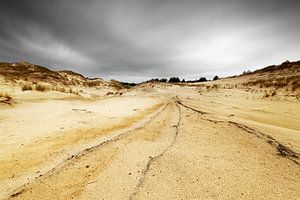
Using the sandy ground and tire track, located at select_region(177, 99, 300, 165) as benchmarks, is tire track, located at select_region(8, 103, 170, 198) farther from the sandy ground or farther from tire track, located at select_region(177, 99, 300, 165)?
tire track, located at select_region(177, 99, 300, 165)

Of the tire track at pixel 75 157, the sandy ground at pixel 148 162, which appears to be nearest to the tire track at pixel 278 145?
the sandy ground at pixel 148 162

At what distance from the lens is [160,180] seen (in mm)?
2820

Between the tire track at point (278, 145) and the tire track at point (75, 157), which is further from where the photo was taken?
the tire track at point (278, 145)

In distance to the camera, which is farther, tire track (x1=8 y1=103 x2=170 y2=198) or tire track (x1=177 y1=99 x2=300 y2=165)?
tire track (x1=177 y1=99 x2=300 y2=165)

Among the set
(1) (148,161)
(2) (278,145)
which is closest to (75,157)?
(1) (148,161)

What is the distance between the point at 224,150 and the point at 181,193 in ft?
5.21

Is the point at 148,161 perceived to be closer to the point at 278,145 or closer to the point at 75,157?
the point at 75,157

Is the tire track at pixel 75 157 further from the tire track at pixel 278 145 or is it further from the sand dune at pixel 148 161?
the tire track at pixel 278 145

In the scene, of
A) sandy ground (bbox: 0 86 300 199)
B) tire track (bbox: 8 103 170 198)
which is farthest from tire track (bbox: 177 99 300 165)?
tire track (bbox: 8 103 170 198)

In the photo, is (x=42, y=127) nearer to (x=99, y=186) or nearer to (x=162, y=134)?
(x=162, y=134)

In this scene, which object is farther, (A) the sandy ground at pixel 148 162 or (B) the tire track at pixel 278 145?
(B) the tire track at pixel 278 145

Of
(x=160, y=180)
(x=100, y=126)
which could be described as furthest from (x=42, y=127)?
(x=160, y=180)

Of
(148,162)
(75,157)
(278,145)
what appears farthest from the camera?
(278,145)

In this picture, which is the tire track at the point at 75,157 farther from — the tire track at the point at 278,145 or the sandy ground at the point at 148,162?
the tire track at the point at 278,145
